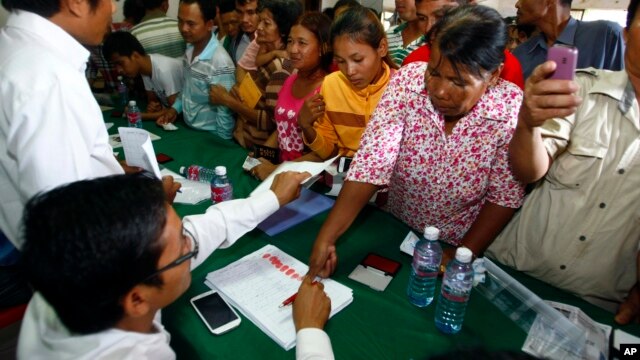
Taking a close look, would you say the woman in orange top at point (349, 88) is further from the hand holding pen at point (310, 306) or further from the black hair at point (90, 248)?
the black hair at point (90, 248)

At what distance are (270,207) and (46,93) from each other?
30.0 inches

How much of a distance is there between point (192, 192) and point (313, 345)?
113 centimetres

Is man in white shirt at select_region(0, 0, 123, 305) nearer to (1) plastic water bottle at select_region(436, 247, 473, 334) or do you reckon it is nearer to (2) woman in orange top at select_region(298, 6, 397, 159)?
(2) woman in orange top at select_region(298, 6, 397, 159)

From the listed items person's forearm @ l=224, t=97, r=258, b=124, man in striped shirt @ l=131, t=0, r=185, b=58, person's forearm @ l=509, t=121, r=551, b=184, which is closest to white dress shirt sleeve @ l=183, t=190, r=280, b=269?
person's forearm @ l=509, t=121, r=551, b=184

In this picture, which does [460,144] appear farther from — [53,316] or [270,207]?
[53,316]

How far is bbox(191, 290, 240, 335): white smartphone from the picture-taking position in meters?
1.08

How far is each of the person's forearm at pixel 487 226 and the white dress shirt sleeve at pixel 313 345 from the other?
653 millimetres

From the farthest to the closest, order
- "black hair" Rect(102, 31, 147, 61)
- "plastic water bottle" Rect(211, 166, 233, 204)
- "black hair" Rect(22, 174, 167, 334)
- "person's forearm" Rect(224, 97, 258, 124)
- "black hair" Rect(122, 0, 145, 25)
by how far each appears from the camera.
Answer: "black hair" Rect(122, 0, 145, 25)
"black hair" Rect(102, 31, 147, 61)
"person's forearm" Rect(224, 97, 258, 124)
"plastic water bottle" Rect(211, 166, 233, 204)
"black hair" Rect(22, 174, 167, 334)

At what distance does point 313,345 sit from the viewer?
97cm

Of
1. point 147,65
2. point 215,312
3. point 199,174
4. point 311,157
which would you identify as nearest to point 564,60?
point 215,312

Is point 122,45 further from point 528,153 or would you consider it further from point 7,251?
point 528,153

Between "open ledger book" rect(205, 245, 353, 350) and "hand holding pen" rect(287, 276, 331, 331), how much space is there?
1.8 inches

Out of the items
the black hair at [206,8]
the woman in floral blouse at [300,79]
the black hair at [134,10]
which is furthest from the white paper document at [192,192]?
the black hair at [134,10]

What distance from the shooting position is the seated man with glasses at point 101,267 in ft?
2.48
